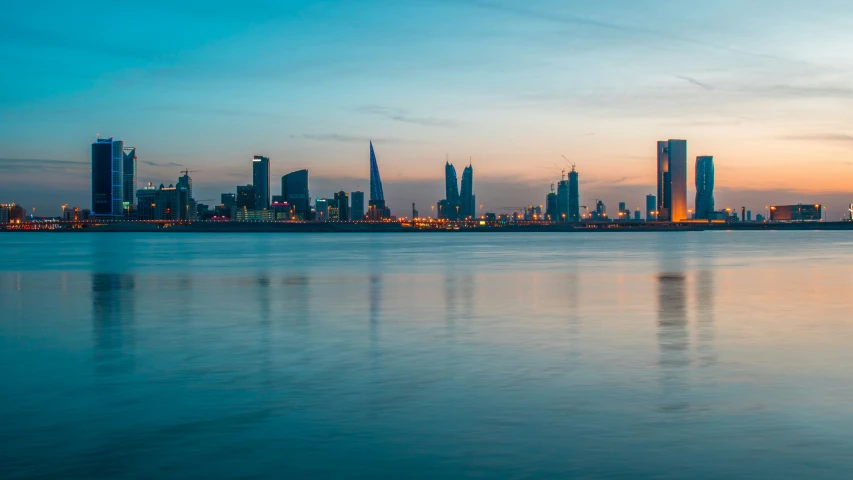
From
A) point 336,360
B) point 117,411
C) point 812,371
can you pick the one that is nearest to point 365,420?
point 117,411

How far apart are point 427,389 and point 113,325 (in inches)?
544

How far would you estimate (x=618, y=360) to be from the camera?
56.2 feet

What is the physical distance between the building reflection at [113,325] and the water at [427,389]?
Result: 0.12m

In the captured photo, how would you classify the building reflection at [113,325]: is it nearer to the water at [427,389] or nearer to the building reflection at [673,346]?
the water at [427,389]

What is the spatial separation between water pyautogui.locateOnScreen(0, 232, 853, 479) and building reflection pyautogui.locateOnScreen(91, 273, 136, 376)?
117mm

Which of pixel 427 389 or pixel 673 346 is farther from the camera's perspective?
pixel 673 346

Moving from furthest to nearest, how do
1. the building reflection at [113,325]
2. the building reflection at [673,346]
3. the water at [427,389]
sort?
the building reflection at [113,325] → the building reflection at [673,346] → the water at [427,389]

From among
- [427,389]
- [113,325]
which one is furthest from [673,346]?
[113,325]

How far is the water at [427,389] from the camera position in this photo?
31.7 ft

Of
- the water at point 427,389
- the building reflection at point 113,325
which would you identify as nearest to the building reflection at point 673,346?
the water at point 427,389

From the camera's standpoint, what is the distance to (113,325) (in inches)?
943

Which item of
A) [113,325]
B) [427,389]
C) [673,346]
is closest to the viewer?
[427,389]

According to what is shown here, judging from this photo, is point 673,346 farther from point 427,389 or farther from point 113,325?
point 113,325

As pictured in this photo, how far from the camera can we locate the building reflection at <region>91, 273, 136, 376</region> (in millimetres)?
16984
